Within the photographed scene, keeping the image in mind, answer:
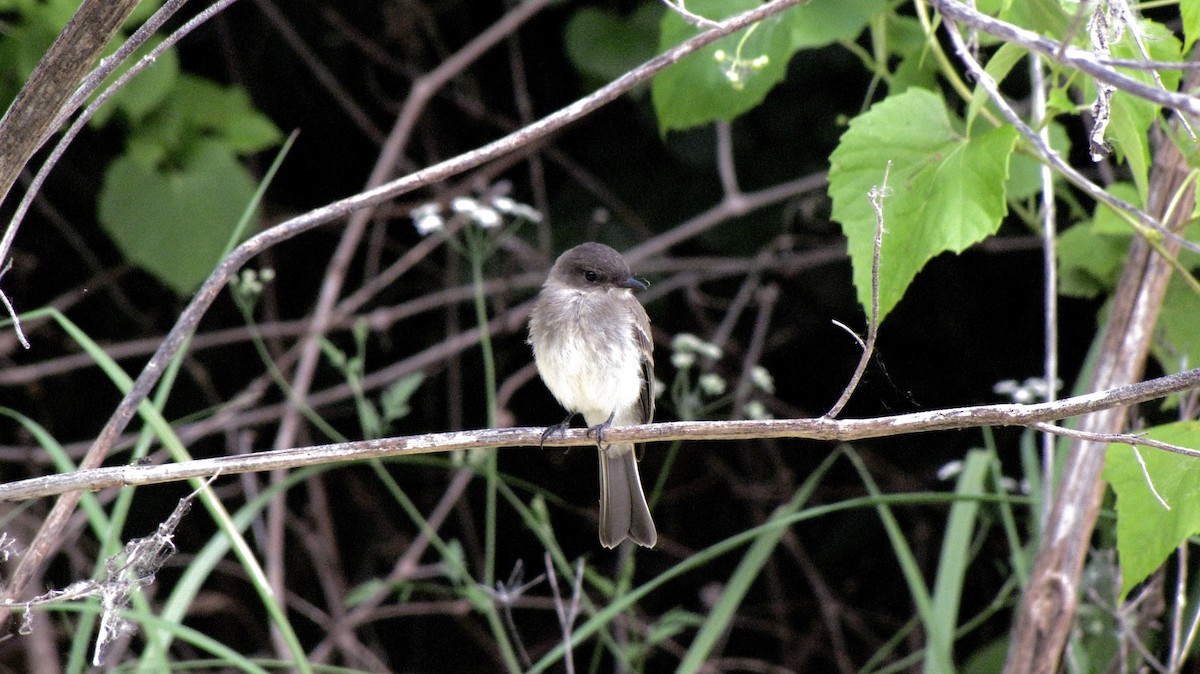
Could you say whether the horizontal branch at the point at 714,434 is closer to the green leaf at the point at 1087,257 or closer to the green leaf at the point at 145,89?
the green leaf at the point at 1087,257

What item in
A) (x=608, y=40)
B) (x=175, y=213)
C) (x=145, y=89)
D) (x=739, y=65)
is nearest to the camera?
(x=739, y=65)

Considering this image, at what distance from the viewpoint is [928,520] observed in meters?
4.75

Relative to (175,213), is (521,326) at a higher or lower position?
lower

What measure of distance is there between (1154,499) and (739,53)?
123 cm

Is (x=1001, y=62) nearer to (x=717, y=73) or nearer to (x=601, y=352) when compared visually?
(x=717, y=73)

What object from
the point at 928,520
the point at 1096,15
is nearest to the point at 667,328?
the point at 928,520

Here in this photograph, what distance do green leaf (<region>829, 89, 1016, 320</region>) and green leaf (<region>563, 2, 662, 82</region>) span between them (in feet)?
6.87

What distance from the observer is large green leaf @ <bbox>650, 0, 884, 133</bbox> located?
276cm

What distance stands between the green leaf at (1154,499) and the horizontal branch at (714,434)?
1.52ft

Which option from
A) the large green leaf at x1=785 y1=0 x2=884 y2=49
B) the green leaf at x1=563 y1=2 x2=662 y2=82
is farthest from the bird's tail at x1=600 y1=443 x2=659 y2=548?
the green leaf at x1=563 y1=2 x2=662 y2=82

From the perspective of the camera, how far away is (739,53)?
104 inches

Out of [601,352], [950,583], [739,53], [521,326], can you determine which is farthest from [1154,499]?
[521,326]

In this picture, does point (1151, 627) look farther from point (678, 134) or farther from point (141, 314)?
point (141, 314)

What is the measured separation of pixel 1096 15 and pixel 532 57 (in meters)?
3.74
